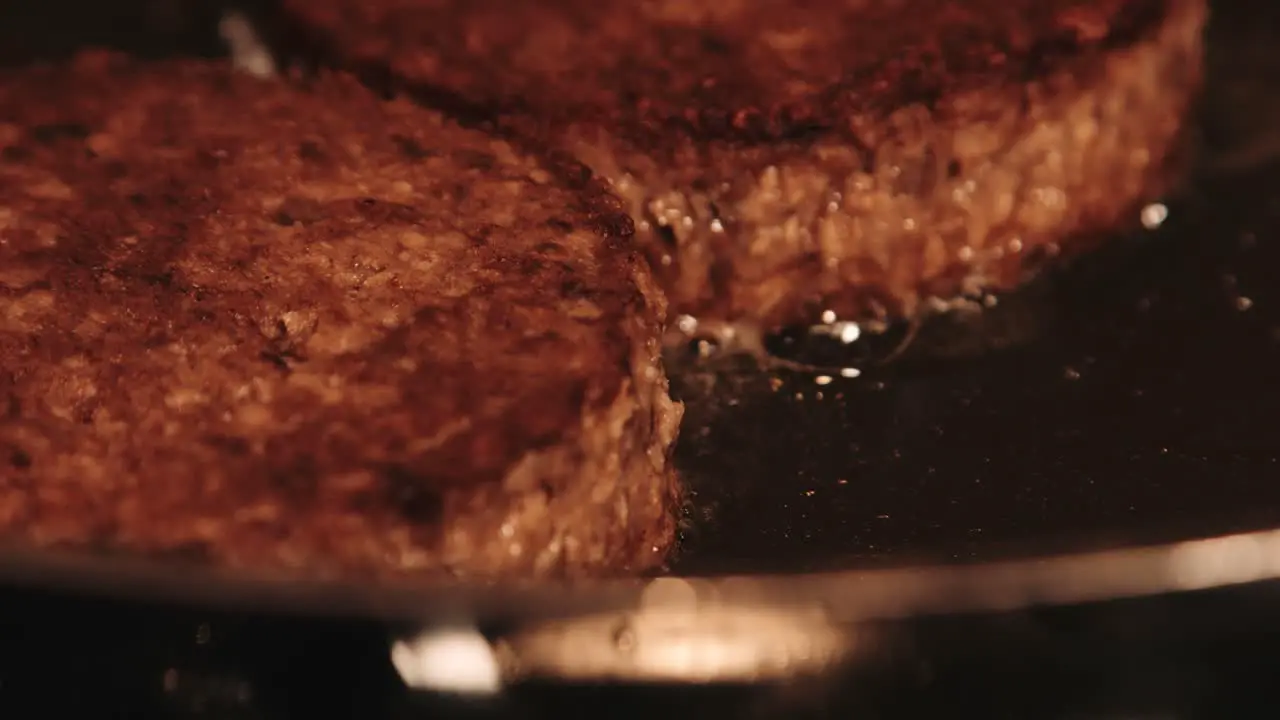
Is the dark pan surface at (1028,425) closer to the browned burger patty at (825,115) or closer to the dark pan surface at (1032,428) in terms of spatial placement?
the dark pan surface at (1032,428)

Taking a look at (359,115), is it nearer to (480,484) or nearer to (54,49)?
(480,484)

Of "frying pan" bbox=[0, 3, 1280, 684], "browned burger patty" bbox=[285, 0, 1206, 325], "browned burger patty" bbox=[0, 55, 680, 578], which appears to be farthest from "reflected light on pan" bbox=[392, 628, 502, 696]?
"browned burger patty" bbox=[285, 0, 1206, 325]

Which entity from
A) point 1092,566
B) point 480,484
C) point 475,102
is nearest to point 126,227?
point 475,102

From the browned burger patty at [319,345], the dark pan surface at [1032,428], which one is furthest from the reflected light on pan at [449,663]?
the dark pan surface at [1032,428]

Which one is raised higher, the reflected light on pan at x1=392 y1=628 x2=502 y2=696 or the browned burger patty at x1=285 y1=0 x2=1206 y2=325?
the browned burger patty at x1=285 y1=0 x2=1206 y2=325

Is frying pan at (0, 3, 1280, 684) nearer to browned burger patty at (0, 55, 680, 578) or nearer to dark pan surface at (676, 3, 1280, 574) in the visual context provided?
dark pan surface at (676, 3, 1280, 574)
